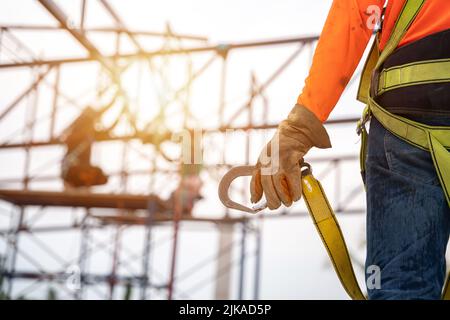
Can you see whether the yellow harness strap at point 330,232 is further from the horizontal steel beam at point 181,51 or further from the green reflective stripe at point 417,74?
the horizontal steel beam at point 181,51

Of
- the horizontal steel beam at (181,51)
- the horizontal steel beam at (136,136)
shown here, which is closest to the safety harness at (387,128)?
the horizontal steel beam at (181,51)

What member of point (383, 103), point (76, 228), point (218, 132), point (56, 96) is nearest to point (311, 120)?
point (383, 103)

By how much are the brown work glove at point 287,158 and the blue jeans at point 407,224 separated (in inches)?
7.8

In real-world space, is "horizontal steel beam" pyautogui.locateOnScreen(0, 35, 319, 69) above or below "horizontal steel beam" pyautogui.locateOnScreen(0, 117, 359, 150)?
above

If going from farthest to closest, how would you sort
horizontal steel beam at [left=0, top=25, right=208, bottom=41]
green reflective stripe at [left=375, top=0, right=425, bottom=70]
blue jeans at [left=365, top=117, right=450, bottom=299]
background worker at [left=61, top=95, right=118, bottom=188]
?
background worker at [left=61, top=95, right=118, bottom=188] → horizontal steel beam at [left=0, top=25, right=208, bottom=41] → green reflective stripe at [left=375, top=0, right=425, bottom=70] → blue jeans at [left=365, top=117, right=450, bottom=299]

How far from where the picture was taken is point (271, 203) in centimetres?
148

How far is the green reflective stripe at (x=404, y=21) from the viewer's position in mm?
1415

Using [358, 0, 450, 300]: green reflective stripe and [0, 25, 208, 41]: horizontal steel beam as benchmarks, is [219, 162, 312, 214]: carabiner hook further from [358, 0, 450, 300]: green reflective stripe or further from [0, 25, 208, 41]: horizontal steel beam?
[0, 25, 208, 41]: horizontal steel beam

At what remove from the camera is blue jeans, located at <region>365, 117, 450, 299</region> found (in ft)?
4.13

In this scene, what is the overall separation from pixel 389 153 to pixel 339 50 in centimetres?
32

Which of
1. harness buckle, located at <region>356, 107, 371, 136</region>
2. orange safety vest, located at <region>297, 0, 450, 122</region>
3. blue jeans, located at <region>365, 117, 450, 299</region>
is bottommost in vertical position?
blue jeans, located at <region>365, 117, 450, 299</region>

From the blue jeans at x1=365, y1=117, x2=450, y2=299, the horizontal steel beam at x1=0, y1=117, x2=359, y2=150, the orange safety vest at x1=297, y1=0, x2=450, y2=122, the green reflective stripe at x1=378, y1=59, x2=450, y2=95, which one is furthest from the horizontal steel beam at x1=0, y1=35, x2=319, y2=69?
the blue jeans at x1=365, y1=117, x2=450, y2=299

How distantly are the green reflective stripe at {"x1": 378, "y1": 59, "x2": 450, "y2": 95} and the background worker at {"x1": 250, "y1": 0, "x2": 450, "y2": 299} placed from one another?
0.01 meters

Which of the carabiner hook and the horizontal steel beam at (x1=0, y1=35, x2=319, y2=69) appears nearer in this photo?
the carabiner hook
